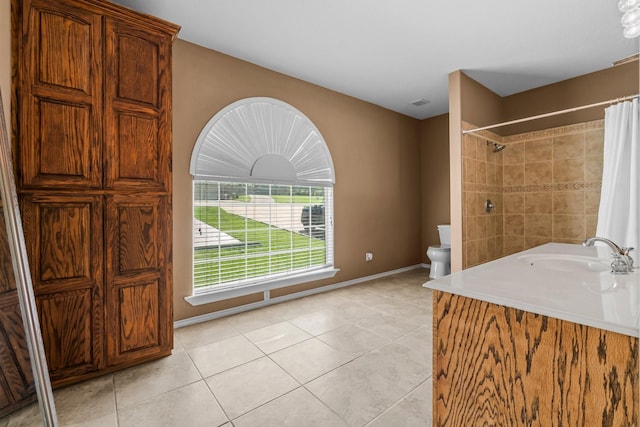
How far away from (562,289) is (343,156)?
302 cm

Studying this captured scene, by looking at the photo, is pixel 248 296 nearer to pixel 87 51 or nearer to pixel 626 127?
pixel 87 51

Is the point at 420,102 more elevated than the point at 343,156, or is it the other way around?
the point at 420,102

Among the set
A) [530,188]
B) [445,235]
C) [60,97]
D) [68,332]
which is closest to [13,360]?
[68,332]

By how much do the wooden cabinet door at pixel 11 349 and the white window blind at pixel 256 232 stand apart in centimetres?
149

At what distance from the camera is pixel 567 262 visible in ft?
5.02

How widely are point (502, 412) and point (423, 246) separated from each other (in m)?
4.15

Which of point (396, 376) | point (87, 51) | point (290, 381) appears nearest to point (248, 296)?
point (290, 381)

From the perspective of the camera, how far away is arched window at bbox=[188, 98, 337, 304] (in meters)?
2.70

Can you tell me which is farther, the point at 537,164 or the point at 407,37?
the point at 537,164

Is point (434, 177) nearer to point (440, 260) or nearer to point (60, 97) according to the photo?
point (440, 260)

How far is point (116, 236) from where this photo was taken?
1860mm

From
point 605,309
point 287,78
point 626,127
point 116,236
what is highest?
point 287,78

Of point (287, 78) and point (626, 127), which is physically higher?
point (287, 78)

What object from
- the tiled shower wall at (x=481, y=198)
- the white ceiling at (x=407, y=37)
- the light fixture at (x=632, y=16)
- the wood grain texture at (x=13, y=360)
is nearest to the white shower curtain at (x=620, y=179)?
the white ceiling at (x=407, y=37)
